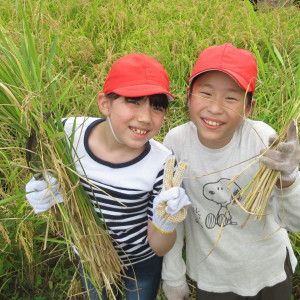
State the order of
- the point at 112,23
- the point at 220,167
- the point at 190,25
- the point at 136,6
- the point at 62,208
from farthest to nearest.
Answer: the point at 136,6, the point at 112,23, the point at 190,25, the point at 220,167, the point at 62,208

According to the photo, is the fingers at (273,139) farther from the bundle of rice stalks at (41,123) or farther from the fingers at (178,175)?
the bundle of rice stalks at (41,123)

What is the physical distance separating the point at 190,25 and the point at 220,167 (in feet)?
7.19

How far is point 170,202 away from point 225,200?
0.95 feet

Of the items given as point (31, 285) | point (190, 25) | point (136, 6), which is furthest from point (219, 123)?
point (136, 6)

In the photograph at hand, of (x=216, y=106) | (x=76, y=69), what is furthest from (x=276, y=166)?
(x=76, y=69)

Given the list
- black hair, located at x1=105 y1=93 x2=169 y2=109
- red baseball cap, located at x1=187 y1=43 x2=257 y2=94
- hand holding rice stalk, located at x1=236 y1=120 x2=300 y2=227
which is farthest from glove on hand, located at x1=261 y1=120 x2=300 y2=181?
black hair, located at x1=105 y1=93 x2=169 y2=109

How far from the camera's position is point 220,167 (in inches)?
46.4

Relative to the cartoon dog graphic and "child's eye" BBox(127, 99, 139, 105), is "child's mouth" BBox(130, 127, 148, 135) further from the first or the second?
the cartoon dog graphic

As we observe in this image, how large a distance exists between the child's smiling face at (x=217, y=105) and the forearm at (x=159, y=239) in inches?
15.1

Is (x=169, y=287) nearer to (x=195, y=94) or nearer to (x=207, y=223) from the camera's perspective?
(x=207, y=223)

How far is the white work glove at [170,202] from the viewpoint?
39.6 inches

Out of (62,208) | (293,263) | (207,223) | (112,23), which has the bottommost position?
(293,263)

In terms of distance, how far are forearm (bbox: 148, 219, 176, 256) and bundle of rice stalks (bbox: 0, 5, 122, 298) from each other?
0.59 ft

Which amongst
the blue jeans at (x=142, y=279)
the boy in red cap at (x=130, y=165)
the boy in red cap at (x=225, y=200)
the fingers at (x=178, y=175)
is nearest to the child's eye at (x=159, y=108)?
the boy in red cap at (x=130, y=165)
